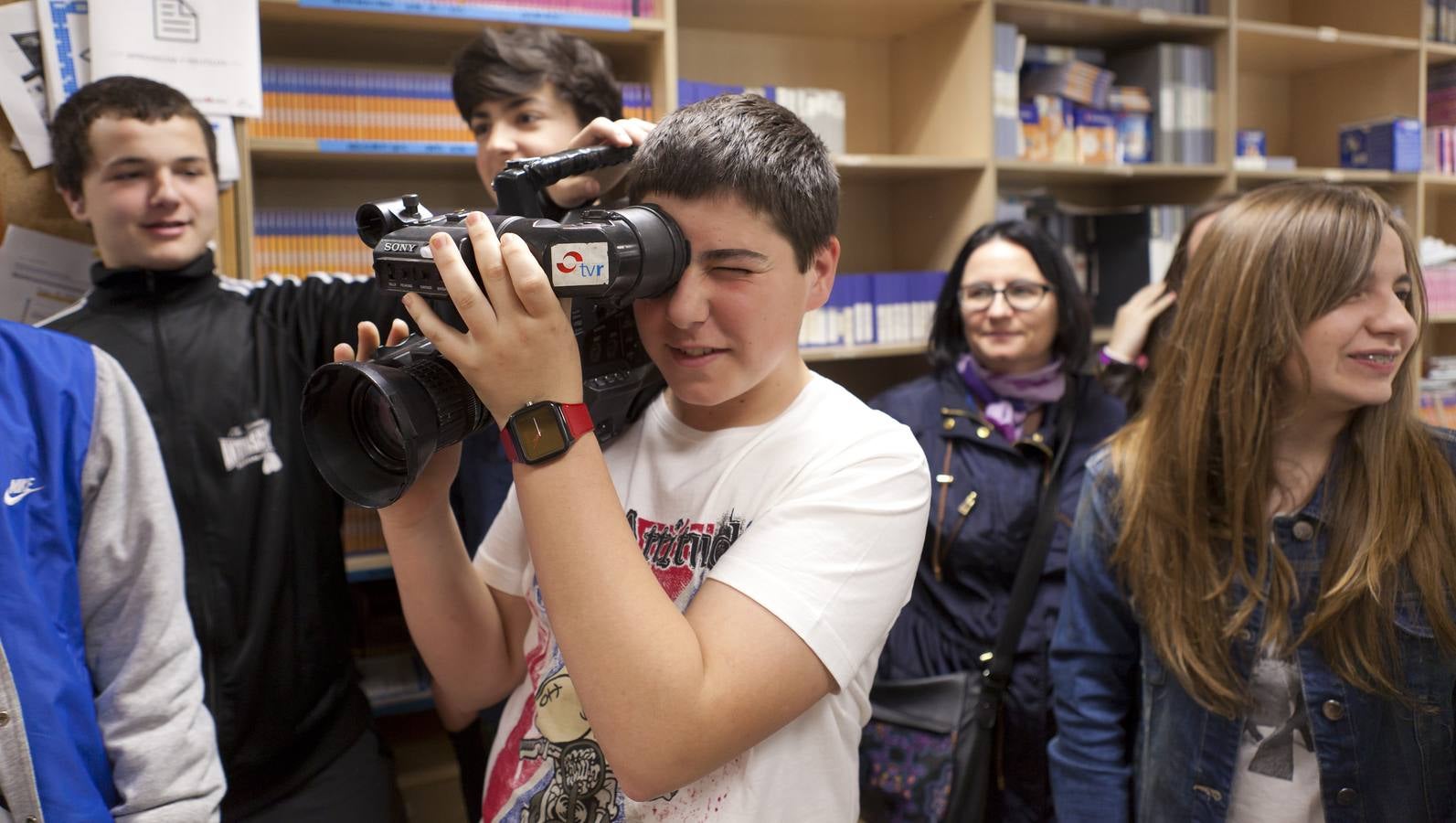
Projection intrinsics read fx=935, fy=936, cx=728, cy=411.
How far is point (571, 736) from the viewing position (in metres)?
0.85

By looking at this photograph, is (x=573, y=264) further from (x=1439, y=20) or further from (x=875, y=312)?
(x=1439, y=20)

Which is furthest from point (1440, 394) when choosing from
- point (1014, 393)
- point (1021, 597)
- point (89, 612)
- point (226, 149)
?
point (89, 612)

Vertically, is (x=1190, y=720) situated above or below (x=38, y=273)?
below

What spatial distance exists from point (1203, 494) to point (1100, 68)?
2.32 metres

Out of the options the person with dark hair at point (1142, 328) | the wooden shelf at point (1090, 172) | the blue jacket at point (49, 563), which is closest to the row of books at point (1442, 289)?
the wooden shelf at point (1090, 172)

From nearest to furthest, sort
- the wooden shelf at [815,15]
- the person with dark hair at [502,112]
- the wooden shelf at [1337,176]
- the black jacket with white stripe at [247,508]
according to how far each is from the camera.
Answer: the black jacket with white stripe at [247,508], the person with dark hair at [502,112], the wooden shelf at [815,15], the wooden shelf at [1337,176]

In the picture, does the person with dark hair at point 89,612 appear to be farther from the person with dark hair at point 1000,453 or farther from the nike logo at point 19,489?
the person with dark hair at point 1000,453

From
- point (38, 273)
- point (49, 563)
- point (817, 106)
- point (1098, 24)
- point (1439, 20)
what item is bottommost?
point (49, 563)

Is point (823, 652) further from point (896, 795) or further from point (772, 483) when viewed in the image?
point (896, 795)

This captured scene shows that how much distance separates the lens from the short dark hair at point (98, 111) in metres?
1.52

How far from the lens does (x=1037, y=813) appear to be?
1732 mm

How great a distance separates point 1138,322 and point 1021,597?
948mm

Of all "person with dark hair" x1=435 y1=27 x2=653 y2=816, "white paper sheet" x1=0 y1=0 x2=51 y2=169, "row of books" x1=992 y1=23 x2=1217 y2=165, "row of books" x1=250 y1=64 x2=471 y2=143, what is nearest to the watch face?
"person with dark hair" x1=435 y1=27 x2=653 y2=816

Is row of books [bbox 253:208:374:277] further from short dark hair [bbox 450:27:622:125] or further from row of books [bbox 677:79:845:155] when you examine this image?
row of books [bbox 677:79:845:155]
